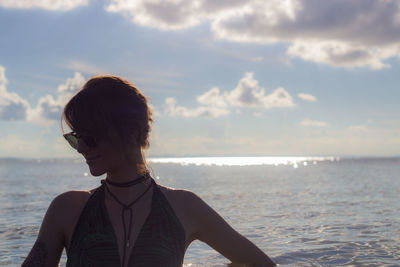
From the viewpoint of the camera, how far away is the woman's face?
2.47 m

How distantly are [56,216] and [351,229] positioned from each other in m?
11.0

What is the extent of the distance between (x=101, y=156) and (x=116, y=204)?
34cm

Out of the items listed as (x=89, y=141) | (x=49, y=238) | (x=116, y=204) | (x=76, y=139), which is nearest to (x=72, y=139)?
(x=76, y=139)

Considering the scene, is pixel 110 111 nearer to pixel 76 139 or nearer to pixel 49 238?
pixel 76 139

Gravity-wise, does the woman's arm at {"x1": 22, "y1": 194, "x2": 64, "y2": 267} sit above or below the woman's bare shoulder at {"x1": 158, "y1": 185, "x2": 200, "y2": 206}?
below

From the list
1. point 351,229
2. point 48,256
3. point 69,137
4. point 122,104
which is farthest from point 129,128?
point 351,229

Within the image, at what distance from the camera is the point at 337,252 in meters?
8.65

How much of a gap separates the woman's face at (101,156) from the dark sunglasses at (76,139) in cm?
2

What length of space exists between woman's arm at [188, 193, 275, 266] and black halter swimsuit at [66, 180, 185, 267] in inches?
6.2

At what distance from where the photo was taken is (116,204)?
2.60 meters

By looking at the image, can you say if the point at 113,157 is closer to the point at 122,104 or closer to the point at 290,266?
the point at 122,104

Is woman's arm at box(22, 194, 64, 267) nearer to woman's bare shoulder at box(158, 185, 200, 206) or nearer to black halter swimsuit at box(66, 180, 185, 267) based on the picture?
black halter swimsuit at box(66, 180, 185, 267)

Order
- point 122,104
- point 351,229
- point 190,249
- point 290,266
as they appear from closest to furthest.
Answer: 1. point 122,104
2. point 290,266
3. point 190,249
4. point 351,229

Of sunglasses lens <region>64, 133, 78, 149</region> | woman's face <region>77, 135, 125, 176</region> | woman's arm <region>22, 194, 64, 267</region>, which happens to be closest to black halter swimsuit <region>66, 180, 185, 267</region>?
woman's arm <region>22, 194, 64, 267</region>
